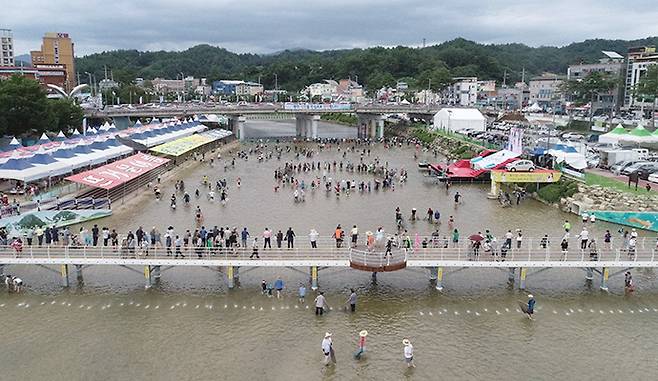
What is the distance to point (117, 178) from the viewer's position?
41312 millimetres

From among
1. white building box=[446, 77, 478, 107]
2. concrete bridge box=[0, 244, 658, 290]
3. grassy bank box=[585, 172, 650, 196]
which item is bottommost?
concrete bridge box=[0, 244, 658, 290]

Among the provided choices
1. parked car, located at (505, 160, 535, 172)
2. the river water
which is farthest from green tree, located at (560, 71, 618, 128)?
the river water

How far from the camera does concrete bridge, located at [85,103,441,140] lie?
301 feet

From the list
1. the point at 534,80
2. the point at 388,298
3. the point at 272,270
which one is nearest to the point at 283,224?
the point at 272,270

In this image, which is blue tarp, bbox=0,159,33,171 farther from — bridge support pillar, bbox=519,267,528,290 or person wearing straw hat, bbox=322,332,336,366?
bridge support pillar, bbox=519,267,528,290

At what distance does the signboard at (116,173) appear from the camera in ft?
125

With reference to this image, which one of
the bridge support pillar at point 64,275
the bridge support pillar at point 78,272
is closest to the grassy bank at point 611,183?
the bridge support pillar at point 78,272

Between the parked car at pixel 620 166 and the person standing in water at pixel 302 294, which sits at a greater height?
the parked car at pixel 620 166

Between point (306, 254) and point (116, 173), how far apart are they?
23437 millimetres

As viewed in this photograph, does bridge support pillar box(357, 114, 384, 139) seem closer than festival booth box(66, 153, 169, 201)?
No

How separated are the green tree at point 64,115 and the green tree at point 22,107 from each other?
2.31 m

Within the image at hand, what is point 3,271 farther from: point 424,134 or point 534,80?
point 534,80

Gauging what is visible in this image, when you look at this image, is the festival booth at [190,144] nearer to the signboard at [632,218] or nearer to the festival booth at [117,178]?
the festival booth at [117,178]

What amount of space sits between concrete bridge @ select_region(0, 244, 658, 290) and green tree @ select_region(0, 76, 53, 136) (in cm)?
3909
